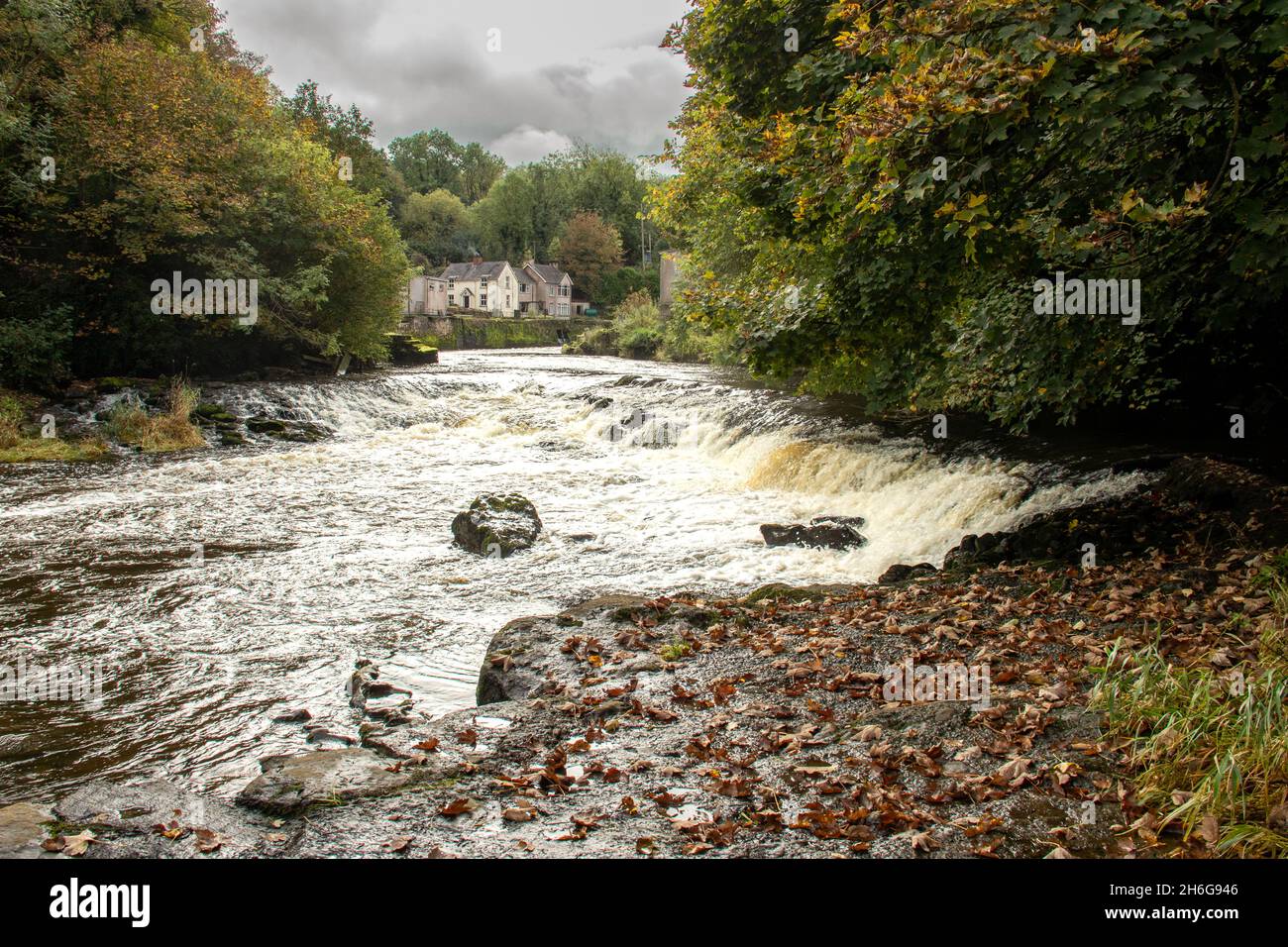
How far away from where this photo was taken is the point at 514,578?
11.3 meters

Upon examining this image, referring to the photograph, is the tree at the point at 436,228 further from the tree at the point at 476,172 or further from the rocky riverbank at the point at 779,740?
the rocky riverbank at the point at 779,740

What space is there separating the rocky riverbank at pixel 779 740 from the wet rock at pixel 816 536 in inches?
127

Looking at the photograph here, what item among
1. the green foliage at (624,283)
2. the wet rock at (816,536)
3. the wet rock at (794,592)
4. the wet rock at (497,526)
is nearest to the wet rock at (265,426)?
the wet rock at (497,526)

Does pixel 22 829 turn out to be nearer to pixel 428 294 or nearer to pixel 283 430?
pixel 283 430

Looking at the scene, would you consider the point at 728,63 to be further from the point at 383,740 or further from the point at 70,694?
the point at 70,694

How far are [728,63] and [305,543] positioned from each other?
9873mm

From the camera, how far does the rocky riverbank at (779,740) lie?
14.3 feet

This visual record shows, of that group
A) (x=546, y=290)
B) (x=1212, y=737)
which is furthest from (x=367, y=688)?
(x=546, y=290)

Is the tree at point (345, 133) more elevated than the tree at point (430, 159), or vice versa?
the tree at point (430, 159)

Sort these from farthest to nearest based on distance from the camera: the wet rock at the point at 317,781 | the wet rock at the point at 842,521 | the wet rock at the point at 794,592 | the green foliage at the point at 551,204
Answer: the green foliage at the point at 551,204
the wet rock at the point at 842,521
the wet rock at the point at 794,592
the wet rock at the point at 317,781

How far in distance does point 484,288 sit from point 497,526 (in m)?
72.1

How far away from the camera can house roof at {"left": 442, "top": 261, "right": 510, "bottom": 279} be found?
265 ft

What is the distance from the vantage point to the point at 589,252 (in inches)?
3339
